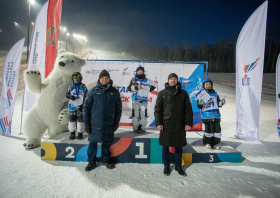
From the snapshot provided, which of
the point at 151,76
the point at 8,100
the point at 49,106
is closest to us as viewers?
the point at 49,106

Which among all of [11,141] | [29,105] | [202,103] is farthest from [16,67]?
[202,103]

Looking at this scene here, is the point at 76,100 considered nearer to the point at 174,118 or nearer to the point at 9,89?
the point at 174,118

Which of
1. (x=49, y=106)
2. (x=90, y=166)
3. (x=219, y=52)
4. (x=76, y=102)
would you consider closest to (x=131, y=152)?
(x=90, y=166)

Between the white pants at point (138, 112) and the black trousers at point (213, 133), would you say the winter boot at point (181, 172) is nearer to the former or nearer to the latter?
the black trousers at point (213, 133)

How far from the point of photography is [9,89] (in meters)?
3.58

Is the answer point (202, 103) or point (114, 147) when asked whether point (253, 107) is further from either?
point (114, 147)

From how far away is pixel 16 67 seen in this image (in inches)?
142

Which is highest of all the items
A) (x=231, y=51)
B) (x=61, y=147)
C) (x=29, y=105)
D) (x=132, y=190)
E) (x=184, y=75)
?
(x=231, y=51)

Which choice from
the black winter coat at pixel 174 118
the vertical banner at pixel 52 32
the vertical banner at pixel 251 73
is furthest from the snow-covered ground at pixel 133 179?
the vertical banner at pixel 52 32

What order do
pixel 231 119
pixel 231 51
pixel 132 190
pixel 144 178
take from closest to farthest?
pixel 132 190
pixel 144 178
pixel 231 119
pixel 231 51

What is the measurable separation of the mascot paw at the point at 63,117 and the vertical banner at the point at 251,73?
425cm

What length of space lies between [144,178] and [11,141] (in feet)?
10.7

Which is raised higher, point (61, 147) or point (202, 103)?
point (202, 103)

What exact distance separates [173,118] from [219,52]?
28657 millimetres
